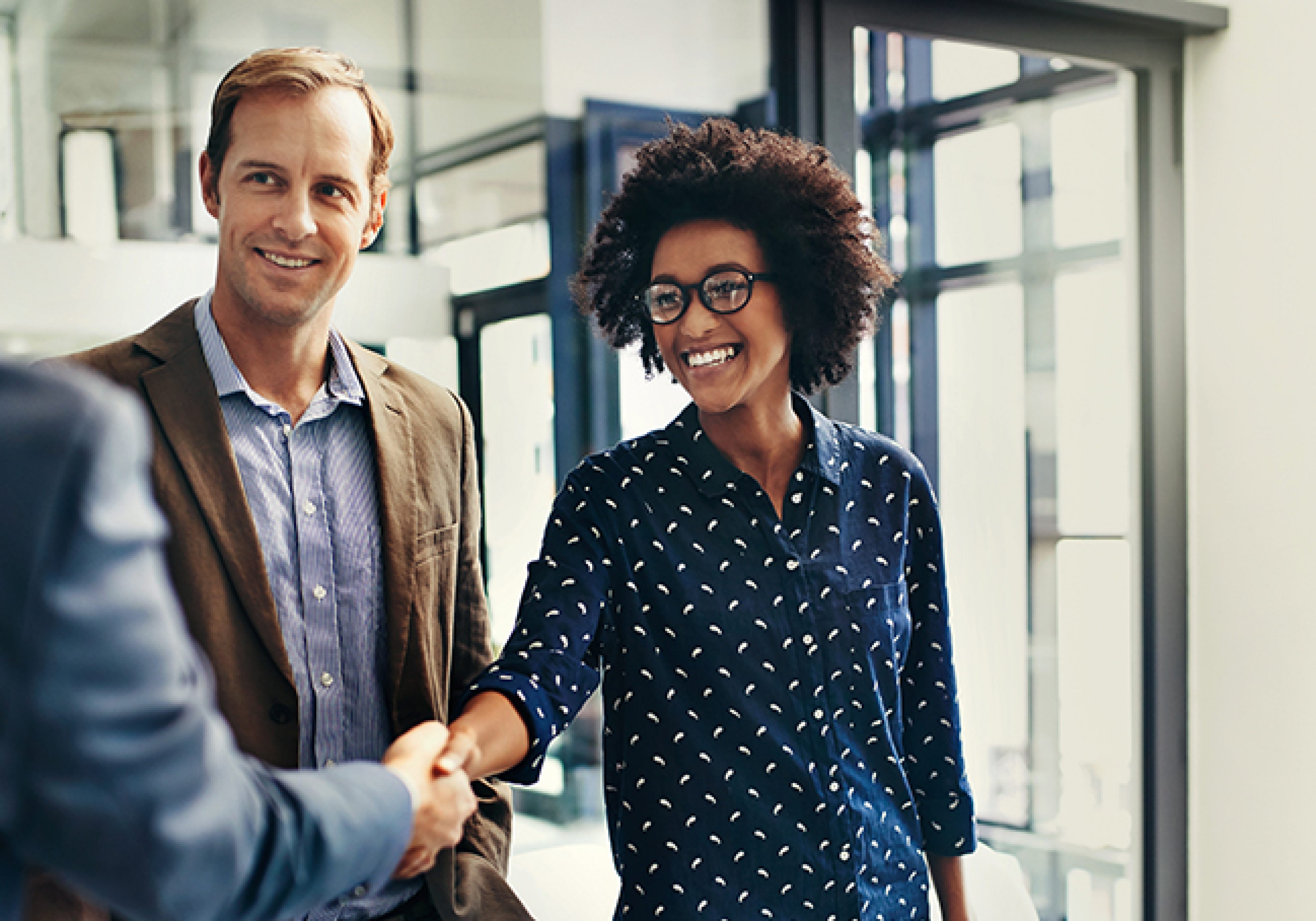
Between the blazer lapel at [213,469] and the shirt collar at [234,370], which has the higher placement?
the shirt collar at [234,370]

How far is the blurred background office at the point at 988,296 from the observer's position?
2174mm

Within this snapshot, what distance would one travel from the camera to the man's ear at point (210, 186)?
1.40 metres

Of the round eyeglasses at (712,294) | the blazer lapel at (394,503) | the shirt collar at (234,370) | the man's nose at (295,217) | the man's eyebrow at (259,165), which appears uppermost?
the man's eyebrow at (259,165)

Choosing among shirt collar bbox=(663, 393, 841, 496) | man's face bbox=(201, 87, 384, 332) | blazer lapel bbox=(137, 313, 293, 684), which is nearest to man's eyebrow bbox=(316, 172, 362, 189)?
man's face bbox=(201, 87, 384, 332)

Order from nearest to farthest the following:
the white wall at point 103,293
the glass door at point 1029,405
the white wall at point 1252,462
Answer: the white wall at point 103,293 → the white wall at point 1252,462 → the glass door at point 1029,405

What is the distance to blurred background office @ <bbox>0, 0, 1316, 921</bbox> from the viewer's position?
7.13ft

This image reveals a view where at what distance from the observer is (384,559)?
1.41 meters

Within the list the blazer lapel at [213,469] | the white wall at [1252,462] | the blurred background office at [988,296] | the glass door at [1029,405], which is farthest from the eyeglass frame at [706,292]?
the white wall at [1252,462]

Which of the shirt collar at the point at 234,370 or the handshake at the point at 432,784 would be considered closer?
the handshake at the point at 432,784

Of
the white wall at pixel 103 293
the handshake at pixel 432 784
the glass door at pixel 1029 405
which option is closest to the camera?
the handshake at pixel 432 784

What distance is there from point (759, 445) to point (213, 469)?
0.71 metres

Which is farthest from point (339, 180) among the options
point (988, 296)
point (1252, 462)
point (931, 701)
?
point (988, 296)

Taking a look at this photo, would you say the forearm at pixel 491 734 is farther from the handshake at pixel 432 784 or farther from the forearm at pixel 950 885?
the forearm at pixel 950 885

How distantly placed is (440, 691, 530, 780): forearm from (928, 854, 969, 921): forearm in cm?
70
